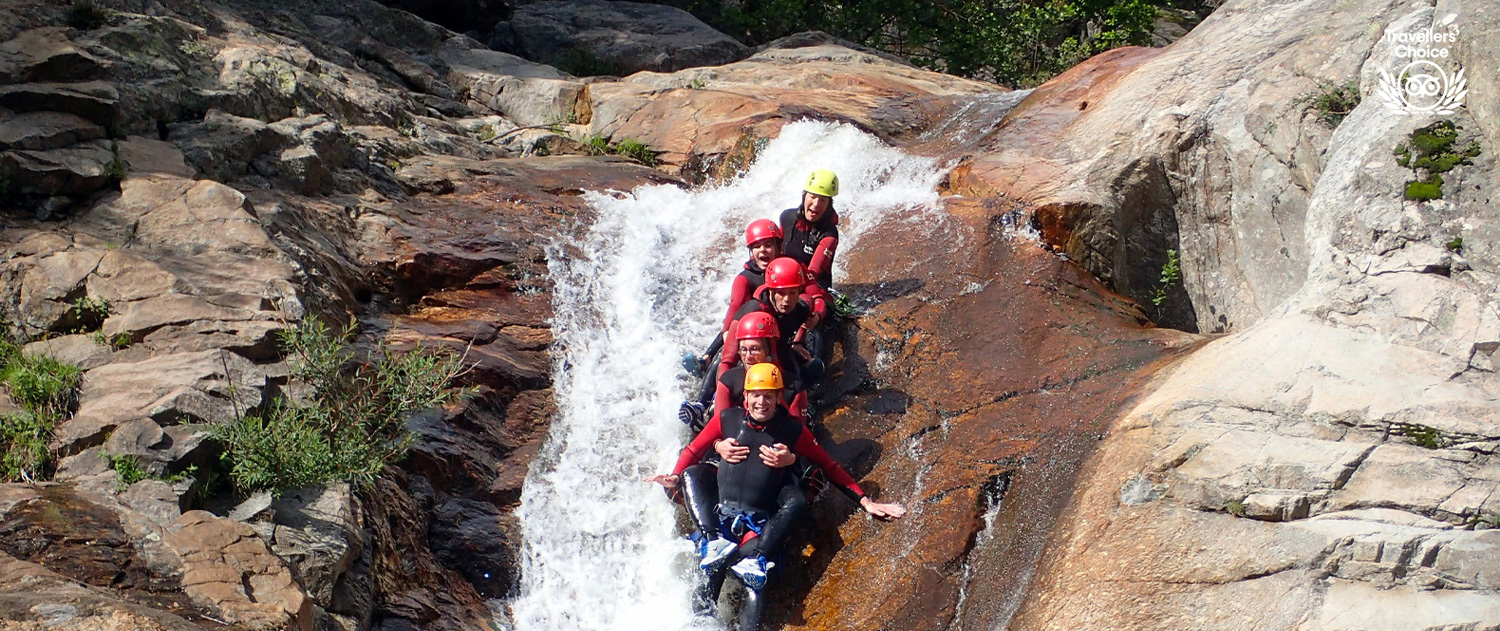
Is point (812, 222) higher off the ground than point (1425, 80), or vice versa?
point (1425, 80)

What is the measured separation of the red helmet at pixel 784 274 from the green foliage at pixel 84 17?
710cm

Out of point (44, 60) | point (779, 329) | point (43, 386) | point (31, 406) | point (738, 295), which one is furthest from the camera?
point (44, 60)

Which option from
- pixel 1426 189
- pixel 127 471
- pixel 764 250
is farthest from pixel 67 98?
pixel 1426 189

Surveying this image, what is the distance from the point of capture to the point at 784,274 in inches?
306

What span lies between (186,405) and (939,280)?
5.70m

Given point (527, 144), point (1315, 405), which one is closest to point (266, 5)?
point (527, 144)

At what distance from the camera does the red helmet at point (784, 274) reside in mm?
7773

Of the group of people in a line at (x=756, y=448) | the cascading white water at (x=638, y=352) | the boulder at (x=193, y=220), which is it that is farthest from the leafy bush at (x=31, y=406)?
the group of people in a line at (x=756, y=448)

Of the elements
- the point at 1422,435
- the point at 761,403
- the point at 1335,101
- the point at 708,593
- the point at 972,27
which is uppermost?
the point at 972,27

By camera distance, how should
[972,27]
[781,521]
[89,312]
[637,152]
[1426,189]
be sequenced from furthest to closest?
[972,27] → [637,152] → [1426,189] → [89,312] → [781,521]

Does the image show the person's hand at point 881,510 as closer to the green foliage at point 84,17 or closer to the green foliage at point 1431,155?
the green foliage at point 1431,155

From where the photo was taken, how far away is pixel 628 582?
7199mm

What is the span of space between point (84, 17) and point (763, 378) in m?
7.81

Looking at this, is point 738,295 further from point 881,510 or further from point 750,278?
point 881,510
